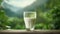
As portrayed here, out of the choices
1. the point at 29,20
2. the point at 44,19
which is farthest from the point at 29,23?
the point at 44,19

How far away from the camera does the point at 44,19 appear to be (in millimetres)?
1036

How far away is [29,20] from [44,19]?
14 centimetres

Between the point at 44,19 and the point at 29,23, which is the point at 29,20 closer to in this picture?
the point at 29,23

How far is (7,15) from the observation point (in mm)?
1030

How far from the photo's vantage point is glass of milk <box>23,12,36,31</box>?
95 cm

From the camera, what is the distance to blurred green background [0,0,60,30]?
102 centimetres

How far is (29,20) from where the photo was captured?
0.95m

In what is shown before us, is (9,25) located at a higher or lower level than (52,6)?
lower

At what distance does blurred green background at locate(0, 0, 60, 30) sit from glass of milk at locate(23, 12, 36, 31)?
0.20 ft

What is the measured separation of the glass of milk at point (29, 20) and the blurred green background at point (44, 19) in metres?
0.06

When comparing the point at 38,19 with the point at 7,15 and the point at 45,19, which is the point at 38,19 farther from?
the point at 7,15

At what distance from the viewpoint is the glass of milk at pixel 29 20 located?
0.95m

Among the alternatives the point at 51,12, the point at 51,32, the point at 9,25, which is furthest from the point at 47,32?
the point at 9,25

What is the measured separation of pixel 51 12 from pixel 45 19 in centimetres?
7
